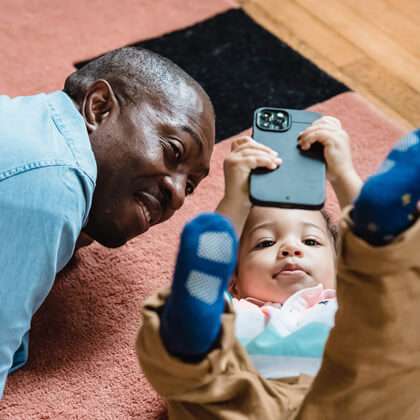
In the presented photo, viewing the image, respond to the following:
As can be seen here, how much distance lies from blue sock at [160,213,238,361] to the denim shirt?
0.99ft

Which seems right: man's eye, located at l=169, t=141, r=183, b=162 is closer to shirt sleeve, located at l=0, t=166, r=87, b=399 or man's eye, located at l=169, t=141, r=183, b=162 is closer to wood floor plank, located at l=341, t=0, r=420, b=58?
shirt sleeve, located at l=0, t=166, r=87, b=399

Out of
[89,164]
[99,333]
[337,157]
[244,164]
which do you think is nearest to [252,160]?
[244,164]

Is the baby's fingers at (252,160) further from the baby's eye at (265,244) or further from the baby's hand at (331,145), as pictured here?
the baby's eye at (265,244)

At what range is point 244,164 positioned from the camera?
3.19 feet

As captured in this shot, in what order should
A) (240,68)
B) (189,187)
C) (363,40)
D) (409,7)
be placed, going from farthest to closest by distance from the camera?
1. (409,7)
2. (363,40)
3. (240,68)
4. (189,187)

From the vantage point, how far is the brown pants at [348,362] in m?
0.73

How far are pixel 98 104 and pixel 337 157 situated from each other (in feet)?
1.29

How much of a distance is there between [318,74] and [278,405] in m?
0.95

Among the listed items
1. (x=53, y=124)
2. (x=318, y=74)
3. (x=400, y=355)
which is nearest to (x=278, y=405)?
(x=400, y=355)

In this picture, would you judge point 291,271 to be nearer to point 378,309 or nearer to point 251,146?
point 251,146

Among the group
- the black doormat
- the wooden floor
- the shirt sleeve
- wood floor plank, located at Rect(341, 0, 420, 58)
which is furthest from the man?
wood floor plank, located at Rect(341, 0, 420, 58)

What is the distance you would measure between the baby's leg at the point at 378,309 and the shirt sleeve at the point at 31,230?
0.39 m

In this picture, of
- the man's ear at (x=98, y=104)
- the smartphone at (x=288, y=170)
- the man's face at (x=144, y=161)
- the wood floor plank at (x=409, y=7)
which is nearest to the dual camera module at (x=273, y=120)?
the smartphone at (x=288, y=170)

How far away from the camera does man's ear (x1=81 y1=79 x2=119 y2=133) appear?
111 centimetres
